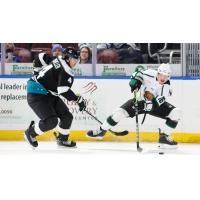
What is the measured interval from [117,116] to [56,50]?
3.99 ft

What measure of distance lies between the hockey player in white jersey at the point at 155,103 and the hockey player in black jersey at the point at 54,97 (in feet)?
1.66

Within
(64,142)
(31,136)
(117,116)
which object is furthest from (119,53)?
(31,136)

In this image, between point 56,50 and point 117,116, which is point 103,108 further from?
point 56,50

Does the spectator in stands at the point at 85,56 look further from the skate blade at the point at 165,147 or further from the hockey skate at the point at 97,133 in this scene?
the skate blade at the point at 165,147

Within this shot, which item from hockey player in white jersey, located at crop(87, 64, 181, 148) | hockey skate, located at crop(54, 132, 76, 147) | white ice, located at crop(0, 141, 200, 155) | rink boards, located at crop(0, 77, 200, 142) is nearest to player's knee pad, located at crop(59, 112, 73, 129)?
hockey skate, located at crop(54, 132, 76, 147)

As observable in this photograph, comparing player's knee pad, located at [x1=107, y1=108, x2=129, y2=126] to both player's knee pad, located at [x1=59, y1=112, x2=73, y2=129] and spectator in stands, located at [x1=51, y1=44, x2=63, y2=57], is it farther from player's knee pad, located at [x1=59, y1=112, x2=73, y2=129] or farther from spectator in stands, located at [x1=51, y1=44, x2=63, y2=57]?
spectator in stands, located at [x1=51, y1=44, x2=63, y2=57]

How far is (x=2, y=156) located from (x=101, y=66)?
179 cm

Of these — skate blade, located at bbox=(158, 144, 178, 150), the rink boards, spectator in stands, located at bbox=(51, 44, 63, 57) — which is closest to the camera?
skate blade, located at bbox=(158, 144, 178, 150)

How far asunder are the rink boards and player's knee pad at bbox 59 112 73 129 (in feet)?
1.99

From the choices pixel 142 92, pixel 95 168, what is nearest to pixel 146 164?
pixel 95 168

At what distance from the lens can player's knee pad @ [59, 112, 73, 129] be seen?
6547 millimetres

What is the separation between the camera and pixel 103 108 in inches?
283

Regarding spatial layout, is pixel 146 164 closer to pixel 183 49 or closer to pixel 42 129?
pixel 42 129

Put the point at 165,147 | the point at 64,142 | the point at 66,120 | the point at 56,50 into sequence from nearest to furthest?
the point at 165,147 → the point at 66,120 → the point at 64,142 → the point at 56,50
